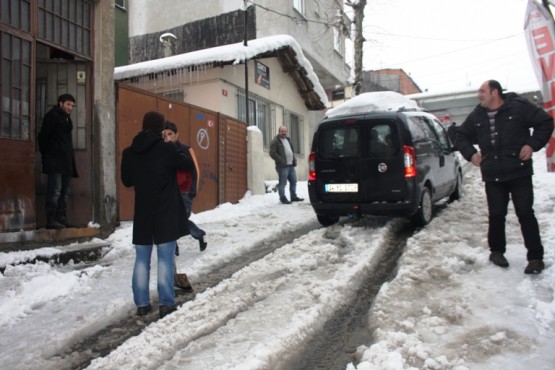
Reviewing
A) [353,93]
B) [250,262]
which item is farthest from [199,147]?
[353,93]

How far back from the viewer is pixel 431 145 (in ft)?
24.2

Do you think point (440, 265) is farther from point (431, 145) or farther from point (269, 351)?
point (431, 145)

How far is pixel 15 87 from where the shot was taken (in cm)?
554

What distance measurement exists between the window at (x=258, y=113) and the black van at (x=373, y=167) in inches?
257

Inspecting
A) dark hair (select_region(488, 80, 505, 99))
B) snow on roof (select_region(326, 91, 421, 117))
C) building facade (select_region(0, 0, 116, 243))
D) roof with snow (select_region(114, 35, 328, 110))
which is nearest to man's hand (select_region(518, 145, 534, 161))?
dark hair (select_region(488, 80, 505, 99))

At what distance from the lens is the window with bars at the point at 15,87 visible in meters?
5.40

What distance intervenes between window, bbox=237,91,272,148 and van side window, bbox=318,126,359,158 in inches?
252

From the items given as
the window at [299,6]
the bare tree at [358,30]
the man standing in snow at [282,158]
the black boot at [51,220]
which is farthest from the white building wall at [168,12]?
the black boot at [51,220]

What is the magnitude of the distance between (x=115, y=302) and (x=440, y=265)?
3225 mm

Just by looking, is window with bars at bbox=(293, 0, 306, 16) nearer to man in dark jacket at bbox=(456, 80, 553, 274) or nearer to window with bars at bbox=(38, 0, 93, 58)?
window with bars at bbox=(38, 0, 93, 58)

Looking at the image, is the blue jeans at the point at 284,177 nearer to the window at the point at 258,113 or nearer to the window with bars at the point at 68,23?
the window at the point at 258,113

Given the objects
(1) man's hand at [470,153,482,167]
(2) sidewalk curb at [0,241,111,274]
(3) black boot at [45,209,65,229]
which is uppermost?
(1) man's hand at [470,153,482,167]

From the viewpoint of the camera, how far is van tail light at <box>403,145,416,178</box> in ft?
21.0

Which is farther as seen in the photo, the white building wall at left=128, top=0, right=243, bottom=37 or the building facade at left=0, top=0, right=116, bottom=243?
the white building wall at left=128, top=0, right=243, bottom=37
